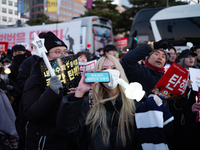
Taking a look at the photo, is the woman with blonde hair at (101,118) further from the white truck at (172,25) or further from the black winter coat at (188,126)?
the white truck at (172,25)

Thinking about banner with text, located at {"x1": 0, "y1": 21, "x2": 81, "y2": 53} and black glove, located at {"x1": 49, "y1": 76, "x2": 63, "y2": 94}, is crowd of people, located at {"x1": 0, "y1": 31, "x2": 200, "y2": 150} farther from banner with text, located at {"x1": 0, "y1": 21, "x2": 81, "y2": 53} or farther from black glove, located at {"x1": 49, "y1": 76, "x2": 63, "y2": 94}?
banner with text, located at {"x1": 0, "y1": 21, "x2": 81, "y2": 53}

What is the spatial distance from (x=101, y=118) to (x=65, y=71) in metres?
0.65

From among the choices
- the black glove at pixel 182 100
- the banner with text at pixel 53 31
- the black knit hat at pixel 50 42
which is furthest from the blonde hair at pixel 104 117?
the banner with text at pixel 53 31

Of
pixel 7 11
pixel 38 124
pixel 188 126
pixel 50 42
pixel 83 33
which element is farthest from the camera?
pixel 7 11

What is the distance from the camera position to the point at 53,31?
9898mm

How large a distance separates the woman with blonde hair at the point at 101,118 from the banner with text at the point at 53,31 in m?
6.41

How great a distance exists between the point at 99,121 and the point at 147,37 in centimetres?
1017

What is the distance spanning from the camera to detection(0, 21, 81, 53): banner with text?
330 inches

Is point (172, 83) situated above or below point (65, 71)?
below

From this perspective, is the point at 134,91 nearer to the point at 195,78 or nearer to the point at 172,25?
the point at 195,78

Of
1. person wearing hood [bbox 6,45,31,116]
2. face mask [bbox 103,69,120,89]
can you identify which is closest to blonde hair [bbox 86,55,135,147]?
face mask [bbox 103,69,120,89]

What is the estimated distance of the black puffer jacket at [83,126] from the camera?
1.57m

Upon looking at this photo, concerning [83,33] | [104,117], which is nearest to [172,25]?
[83,33]

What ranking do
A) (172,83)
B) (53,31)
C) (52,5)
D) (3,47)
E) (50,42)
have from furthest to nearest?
(53,31), (3,47), (52,5), (172,83), (50,42)
